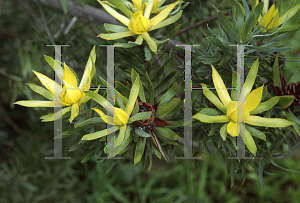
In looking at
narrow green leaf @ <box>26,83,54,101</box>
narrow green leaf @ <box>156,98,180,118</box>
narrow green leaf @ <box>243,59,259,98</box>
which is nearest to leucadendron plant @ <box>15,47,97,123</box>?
narrow green leaf @ <box>26,83,54,101</box>

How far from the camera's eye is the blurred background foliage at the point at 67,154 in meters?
0.74

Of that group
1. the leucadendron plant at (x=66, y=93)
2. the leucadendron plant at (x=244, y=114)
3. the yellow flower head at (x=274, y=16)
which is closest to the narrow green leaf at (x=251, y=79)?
the leucadendron plant at (x=244, y=114)

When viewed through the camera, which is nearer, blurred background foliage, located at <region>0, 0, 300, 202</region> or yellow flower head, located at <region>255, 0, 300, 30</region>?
yellow flower head, located at <region>255, 0, 300, 30</region>

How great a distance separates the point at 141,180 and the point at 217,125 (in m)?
1.26

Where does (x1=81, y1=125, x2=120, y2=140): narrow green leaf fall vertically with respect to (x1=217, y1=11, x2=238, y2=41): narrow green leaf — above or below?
below

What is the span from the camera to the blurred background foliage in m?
0.74

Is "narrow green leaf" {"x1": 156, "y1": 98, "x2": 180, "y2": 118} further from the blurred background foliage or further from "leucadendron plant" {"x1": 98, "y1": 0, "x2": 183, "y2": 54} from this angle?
the blurred background foliage

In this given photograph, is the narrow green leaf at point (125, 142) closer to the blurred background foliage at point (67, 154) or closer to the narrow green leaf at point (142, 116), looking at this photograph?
the narrow green leaf at point (142, 116)

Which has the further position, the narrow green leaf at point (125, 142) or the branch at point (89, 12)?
the branch at point (89, 12)

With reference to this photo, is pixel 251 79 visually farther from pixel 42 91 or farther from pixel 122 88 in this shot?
pixel 42 91

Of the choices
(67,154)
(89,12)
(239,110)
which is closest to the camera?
(239,110)

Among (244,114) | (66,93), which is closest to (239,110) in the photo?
(244,114)

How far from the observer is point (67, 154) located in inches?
A: 38.6

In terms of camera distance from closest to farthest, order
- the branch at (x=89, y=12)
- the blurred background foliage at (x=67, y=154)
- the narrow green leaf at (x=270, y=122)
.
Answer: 1. the narrow green leaf at (x=270, y=122)
2. the branch at (x=89, y=12)
3. the blurred background foliage at (x=67, y=154)
